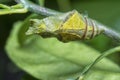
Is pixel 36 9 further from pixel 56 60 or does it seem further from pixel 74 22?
pixel 56 60

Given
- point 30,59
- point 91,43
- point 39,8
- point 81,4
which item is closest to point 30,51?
point 30,59

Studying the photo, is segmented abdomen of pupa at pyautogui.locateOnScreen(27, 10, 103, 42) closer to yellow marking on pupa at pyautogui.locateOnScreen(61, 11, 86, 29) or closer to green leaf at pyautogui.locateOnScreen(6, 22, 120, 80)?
yellow marking on pupa at pyautogui.locateOnScreen(61, 11, 86, 29)

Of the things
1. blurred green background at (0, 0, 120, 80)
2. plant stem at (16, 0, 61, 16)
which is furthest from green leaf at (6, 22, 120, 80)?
plant stem at (16, 0, 61, 16)

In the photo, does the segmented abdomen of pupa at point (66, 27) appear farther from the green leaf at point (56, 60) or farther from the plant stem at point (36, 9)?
the green leaf at point (56, 60)

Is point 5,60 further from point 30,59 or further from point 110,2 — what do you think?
point 110,2

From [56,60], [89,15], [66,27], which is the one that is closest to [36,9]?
[66,27]
